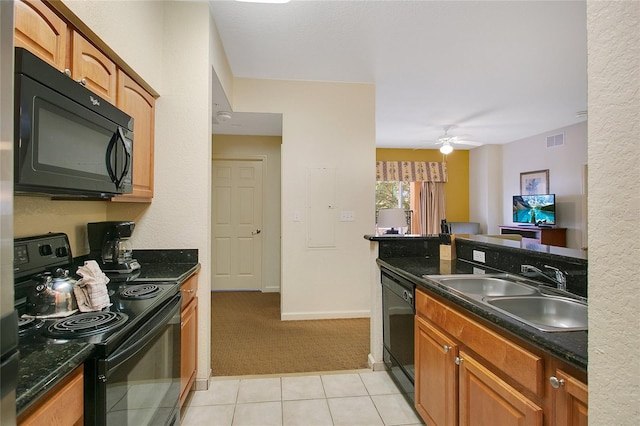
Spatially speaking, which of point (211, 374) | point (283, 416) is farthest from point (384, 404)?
point (211, 374)

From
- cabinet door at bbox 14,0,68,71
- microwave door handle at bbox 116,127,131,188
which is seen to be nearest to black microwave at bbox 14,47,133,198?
microwave door handle at bbox 116,127,131,188

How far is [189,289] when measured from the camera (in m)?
2.04

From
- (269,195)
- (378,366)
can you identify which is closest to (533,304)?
(378,366)

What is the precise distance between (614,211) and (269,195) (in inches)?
176

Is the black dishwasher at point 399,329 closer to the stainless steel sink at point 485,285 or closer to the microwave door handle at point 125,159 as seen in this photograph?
the stainless steel sink at point 485,285

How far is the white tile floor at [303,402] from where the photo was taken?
191 centimetres

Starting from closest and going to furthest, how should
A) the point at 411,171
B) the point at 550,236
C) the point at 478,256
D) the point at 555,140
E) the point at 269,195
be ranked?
the point at 478,256, the point at 269,195, the point at 550,236, the point at 555,140, the point at 411,171

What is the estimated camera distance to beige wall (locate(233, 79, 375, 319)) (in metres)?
3.60

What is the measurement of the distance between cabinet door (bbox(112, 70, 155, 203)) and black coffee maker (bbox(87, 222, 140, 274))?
205 millimetres

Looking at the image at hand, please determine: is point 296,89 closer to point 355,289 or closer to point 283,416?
point 355,289

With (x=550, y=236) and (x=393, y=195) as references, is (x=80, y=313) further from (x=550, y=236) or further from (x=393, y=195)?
(x=393, y=195)

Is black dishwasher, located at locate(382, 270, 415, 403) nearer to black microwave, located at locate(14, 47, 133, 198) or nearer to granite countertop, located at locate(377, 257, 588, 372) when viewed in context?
granite countertop, located at locate(377, 257, 588, 372)

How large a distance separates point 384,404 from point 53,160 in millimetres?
2161

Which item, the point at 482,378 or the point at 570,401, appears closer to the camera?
the point at 570,401
